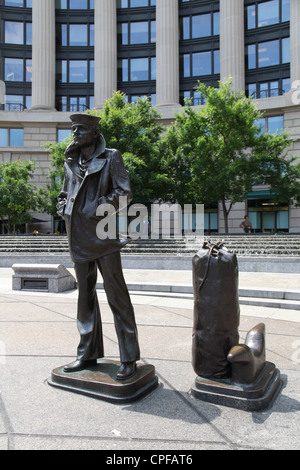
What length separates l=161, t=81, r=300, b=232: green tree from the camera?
25.9m

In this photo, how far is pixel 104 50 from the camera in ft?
123

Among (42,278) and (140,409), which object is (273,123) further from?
(140,409)

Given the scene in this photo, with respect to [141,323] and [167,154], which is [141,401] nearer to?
[141,323]

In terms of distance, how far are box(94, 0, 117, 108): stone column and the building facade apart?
A: 0.31 ft

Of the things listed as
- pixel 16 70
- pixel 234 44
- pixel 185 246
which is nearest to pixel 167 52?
pixel 234 44

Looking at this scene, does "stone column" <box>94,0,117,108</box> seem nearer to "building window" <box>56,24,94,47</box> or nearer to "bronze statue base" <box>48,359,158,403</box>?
"building window" <box>56,24,94,47</box>

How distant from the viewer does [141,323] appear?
22.6ft

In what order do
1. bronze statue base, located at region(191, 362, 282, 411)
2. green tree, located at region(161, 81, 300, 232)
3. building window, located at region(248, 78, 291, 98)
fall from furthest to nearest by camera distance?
building window, located at region(248, 78, 291, 98), green tree, located at region(161, 81, 300, 232), bronze statue base, located at region(191, 362, 282, 411)

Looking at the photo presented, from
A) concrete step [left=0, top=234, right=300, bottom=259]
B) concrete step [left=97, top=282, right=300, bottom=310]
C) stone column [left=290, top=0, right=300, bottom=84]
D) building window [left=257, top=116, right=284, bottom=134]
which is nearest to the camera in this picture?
concrete step [left=97, top=282, right=300, bottom=310]

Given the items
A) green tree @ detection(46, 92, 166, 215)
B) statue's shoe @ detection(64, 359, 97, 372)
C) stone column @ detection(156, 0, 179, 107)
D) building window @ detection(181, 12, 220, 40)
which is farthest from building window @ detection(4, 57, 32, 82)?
statue's shoe @ detection(64, 359, 97, 372)

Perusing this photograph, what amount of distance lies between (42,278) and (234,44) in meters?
31.7

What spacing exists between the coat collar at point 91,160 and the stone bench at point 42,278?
6925 millimetres
